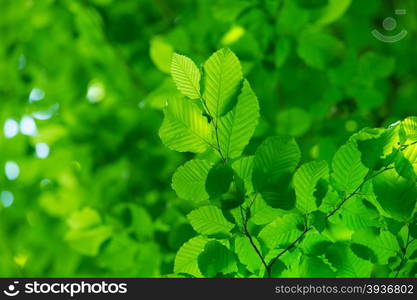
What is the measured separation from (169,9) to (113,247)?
1.22 meters

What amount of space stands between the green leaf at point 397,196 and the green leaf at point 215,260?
22 centimetres

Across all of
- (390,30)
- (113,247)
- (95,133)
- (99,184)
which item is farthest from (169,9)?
(113,247)

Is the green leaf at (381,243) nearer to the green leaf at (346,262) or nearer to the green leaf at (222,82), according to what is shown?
the green leaf at (346,262)

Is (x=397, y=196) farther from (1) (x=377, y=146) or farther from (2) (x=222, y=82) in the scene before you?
(2) (x=222, y=82)

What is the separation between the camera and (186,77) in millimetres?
625

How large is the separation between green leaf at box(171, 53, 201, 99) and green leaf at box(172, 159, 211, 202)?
0.32 feet

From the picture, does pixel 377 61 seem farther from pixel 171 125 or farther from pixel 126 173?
pixel 126 173

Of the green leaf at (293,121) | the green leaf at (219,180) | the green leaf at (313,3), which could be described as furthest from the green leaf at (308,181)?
the green leaf at (293,121)

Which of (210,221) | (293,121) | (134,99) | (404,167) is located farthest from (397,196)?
(134,99)

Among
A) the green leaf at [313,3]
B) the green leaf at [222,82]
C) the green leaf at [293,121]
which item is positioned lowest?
the green leaf at [222,82]

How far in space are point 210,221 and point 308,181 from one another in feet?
0.50

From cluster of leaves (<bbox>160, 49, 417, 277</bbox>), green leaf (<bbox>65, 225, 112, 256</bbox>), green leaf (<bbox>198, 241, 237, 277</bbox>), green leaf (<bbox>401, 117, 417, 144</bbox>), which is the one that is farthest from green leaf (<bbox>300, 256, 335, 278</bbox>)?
green leaf (<bbox>65, 225, 112, 256</bbox>)

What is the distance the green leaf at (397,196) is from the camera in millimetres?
593

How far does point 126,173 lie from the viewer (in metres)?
1.87
